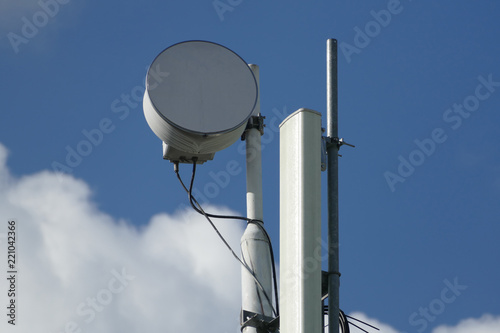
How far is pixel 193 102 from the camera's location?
7.84 m

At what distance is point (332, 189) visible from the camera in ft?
20.7

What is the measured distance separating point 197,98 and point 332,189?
80.4 inches

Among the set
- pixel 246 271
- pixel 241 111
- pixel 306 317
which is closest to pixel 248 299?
pixel 246 271

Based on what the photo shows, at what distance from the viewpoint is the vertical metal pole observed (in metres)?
5.94

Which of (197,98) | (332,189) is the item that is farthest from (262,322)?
(197,98)

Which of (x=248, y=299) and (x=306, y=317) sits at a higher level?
(x=248, y=299)

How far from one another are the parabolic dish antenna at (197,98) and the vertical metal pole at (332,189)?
1.20m

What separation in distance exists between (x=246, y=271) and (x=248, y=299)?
285mm

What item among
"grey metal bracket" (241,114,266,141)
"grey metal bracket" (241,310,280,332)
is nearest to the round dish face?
"grey metal bracket" (241,114,266,141)

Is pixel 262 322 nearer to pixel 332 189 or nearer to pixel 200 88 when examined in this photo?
pixel 332 189

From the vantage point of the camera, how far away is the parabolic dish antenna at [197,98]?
25.5ft

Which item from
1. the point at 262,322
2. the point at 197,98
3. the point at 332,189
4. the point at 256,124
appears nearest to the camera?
the point at 332,189

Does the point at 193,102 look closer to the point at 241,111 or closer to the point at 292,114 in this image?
the point at 241,111

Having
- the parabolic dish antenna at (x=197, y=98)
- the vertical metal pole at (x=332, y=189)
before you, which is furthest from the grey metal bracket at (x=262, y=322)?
Result: the parabolic dish antenna at (x=197, y=98)
